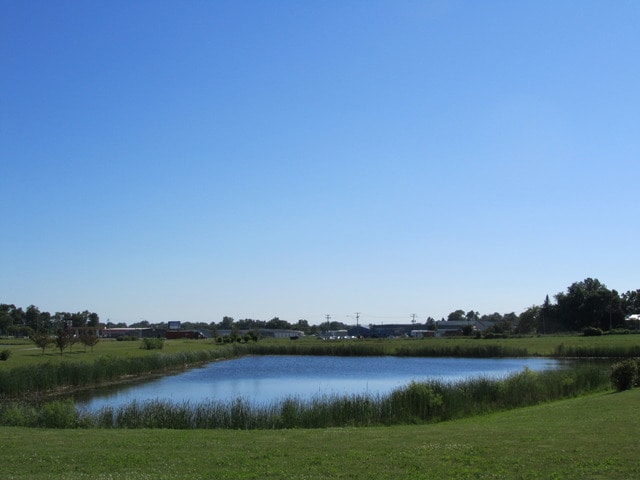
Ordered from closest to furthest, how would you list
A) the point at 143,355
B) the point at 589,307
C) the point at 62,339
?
1. the point at 62,339
2. the point at 143,355
3. the point at 589,307

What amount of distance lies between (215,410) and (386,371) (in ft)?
115

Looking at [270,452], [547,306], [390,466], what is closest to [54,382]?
[270,452]

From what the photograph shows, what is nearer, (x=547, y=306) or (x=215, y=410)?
(x=215, y=410)

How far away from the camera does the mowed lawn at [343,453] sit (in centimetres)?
1166

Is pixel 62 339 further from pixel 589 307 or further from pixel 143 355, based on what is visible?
pixel 589 307

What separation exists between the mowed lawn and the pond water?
13451 millimetres

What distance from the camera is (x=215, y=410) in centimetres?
2411

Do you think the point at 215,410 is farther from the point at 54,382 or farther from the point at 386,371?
the point at 386,371

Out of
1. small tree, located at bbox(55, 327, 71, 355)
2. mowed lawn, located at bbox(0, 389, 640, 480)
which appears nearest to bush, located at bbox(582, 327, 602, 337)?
small tree, located at bbox(55, 327, 71, 355)

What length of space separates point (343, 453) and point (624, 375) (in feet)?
65.6

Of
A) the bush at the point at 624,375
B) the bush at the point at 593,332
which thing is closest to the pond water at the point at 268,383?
the bush at the point at 624,375

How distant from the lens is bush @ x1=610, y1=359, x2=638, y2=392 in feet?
93.0

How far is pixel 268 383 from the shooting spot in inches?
1842

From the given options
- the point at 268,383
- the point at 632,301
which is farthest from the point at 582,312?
the point at 268,383
